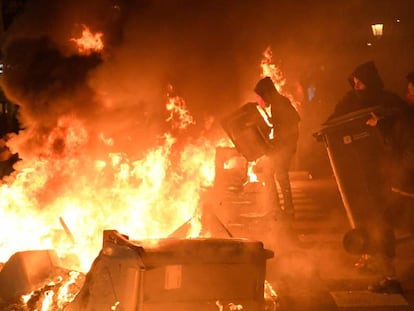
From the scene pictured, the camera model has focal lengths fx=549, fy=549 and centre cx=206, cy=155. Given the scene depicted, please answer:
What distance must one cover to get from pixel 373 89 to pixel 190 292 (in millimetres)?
3174

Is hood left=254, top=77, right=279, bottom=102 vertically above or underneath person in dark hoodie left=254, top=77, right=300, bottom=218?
above

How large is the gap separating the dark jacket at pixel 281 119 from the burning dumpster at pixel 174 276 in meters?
3.30

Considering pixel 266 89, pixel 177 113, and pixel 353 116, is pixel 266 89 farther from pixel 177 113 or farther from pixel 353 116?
pixel 177 113

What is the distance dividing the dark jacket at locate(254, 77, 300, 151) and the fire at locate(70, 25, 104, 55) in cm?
275

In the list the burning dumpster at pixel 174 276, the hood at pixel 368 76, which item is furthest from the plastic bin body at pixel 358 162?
the burning dumpster at pixel 174 276

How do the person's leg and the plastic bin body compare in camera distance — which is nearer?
the plastic bin body

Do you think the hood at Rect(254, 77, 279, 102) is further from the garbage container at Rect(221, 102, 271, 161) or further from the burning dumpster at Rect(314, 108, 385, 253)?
the burning dumpster at Rect(314, 108, 385, 253)

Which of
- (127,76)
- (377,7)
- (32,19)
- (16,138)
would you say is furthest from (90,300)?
(377,7)

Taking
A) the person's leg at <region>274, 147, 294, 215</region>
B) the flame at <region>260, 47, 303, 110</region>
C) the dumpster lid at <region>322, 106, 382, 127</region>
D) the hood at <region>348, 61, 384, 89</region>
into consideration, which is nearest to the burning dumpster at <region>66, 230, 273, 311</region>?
the dumpster lid at <region>322, 106, 382, 127</region>

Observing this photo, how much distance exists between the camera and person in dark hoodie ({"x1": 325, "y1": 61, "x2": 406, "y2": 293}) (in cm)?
566

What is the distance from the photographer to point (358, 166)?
20.4 feet

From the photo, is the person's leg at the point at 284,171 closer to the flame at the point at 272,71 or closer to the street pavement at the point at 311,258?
the street pavement at the point at 311,258

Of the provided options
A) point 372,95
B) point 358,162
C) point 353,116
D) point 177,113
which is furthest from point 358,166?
point 177,113

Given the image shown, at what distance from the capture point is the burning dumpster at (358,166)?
5.98m
